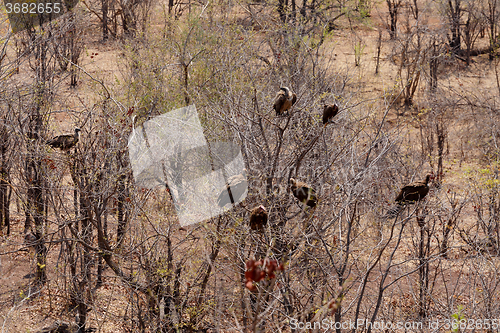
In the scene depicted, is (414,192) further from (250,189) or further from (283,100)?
(250,189)

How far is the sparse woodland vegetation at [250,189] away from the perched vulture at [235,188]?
0.25 metres

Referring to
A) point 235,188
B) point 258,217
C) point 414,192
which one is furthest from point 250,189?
point 258,217

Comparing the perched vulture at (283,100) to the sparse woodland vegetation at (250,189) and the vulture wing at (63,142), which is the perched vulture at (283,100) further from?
the vulture wing at (63,142)

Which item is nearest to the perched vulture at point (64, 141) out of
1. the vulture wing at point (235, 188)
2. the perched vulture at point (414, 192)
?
the vulture wing at point (235, 188)

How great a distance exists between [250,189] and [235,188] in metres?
0.46

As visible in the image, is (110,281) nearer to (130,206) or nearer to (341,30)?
(130,206)

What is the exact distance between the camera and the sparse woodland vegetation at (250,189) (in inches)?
267

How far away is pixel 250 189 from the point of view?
24.5ft

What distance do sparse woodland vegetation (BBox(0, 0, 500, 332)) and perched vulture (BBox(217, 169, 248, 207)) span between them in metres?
0.25

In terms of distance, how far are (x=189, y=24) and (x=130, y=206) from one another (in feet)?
27.6

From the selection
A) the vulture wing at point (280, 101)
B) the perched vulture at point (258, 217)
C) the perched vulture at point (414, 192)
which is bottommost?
the perched vulture at point (414, 192)

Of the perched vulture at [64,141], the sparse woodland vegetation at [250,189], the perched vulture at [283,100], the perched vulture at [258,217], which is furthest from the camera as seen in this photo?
the perched vulture at [64,141]

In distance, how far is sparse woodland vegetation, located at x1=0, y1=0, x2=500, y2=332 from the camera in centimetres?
679

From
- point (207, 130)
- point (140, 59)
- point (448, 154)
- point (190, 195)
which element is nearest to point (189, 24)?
point (140, 59)
